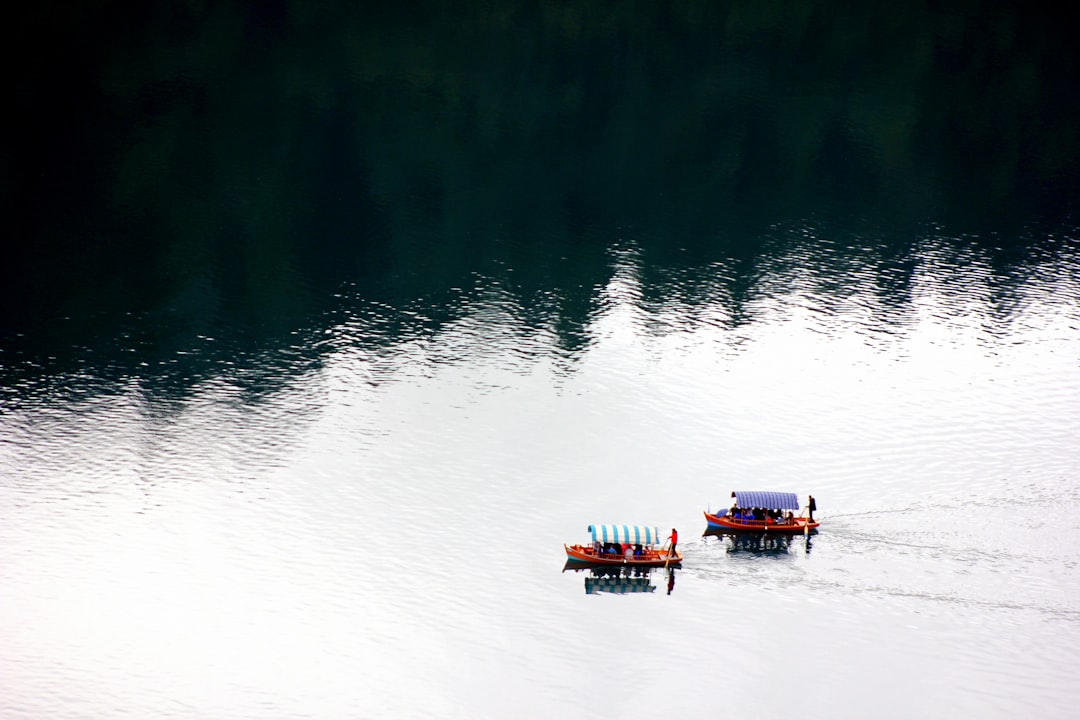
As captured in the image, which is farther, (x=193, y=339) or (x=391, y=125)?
(x=391, y=125)

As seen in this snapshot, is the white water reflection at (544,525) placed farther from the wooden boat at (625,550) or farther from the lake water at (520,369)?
the wooden boat at (625,550)

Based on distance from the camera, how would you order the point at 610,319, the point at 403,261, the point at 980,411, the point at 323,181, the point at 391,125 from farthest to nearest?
the point at 391,125, the point at 323,181, the point at 403,261, the point at 610,319, the point at 980,411

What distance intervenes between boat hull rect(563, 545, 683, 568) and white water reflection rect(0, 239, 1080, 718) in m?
1.64

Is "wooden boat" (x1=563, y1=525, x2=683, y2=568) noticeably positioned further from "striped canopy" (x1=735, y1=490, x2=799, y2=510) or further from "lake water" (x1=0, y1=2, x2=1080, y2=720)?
"striped canopy" (x1=735, y1=490, x2=799, y2=510)

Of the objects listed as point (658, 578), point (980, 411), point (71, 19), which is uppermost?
point (71, 19)

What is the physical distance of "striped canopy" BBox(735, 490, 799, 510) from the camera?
281 feet

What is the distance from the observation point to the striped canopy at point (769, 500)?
281 feet

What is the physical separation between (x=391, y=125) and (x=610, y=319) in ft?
186

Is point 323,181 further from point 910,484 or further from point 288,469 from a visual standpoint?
point 910,484

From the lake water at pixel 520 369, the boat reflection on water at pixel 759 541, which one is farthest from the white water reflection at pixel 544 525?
the boat reflection on water at pixel 759 541

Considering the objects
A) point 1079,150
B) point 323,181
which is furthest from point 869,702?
point 1079,150

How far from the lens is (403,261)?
13025 centimetres

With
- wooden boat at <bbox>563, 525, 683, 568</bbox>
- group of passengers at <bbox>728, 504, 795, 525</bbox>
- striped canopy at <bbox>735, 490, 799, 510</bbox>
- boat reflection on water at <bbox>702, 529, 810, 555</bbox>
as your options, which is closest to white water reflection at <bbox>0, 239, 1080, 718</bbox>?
boat reflection on water at <bbox>702, 529, 810, 555</bbox>

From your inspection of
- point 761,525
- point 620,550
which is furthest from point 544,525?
point 761,525
